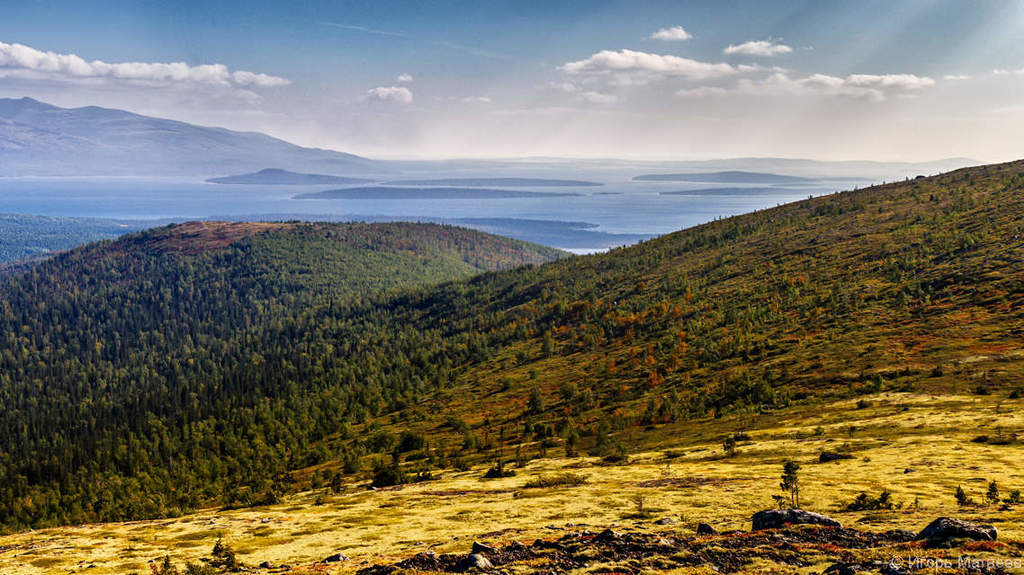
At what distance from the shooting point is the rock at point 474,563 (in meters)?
33.7

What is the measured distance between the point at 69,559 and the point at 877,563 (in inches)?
2949

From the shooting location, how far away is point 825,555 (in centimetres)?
3062

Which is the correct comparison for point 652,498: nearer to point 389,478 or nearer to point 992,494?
point 992,494

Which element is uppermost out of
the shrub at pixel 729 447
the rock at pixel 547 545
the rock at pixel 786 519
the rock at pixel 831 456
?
the rock at pixel 786 519

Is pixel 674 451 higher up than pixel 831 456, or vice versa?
pixel 831 456

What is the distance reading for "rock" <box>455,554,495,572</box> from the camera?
3368cm

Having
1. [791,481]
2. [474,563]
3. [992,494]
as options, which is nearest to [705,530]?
[791,481]

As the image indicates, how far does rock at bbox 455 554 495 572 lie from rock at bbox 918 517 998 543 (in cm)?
2444

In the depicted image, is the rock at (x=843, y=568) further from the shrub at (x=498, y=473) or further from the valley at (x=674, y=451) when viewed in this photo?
the shrub at (x=498, y=473)

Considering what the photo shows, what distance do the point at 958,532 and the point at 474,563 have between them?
2641cm

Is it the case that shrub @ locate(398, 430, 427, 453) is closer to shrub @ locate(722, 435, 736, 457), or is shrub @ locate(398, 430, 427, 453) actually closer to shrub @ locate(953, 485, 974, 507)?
shrub @ locate(722, 435, 736, 457)

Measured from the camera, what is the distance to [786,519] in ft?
122

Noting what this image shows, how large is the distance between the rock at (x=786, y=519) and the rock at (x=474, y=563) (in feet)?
60.1

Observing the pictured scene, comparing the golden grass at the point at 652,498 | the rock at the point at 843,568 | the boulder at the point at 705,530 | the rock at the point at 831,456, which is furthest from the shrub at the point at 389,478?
the rock at the point at 843,568
